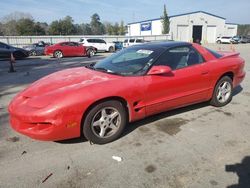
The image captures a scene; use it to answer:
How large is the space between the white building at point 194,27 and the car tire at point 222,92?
46.0 m

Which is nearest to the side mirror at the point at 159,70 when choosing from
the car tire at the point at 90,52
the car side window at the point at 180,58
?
the car side window at the point at 180,58

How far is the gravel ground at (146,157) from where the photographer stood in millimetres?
2719

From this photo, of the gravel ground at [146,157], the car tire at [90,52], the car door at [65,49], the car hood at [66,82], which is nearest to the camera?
the gravel ground at [146,157]

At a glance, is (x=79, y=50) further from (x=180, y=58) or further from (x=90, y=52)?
(x=180, y=58)

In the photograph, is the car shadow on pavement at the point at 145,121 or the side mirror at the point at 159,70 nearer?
the car shadow on pavement at the point at 145,121

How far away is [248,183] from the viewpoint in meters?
2.62

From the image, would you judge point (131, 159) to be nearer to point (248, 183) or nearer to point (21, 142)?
point (248, 183)

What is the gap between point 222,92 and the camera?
5.05 m

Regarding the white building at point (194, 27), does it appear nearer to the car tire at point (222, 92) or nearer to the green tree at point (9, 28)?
the green tree at point (9, 28)

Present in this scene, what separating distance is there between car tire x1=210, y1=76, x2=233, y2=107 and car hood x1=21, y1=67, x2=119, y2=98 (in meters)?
2.33

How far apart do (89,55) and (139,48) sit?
1639cm

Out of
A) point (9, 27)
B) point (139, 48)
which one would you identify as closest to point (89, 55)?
point (139, 48)

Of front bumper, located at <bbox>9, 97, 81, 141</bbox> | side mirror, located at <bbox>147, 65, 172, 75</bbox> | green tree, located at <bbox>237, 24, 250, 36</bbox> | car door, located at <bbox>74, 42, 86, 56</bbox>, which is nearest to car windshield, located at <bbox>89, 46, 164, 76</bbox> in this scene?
side mirror, located at <bbox>147, 65, 172, 75</bbox>

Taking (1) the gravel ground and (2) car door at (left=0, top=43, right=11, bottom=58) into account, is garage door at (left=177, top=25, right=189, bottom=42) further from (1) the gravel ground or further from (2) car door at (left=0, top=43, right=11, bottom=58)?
(1) the gravel ground
